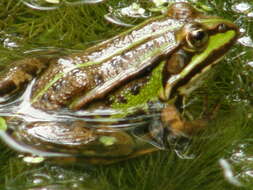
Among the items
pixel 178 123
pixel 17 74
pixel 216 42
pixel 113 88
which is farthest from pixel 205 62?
pixel 17 74

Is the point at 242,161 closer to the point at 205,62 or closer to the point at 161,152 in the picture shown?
the point at 161,152

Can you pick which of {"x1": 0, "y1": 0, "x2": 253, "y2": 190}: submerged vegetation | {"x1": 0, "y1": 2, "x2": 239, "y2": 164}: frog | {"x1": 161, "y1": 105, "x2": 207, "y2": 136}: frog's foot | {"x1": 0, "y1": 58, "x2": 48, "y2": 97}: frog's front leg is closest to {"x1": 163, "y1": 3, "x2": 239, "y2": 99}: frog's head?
{"x1": 0, "y1": 2, "x2": 239, "y2": 164}: frog

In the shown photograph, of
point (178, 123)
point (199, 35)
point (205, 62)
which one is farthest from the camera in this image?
point (178, 123)

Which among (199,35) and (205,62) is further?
(205,62)

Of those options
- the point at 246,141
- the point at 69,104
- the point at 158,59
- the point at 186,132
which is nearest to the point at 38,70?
the point at 69,104

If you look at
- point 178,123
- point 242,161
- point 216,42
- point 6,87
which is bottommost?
point 242,161

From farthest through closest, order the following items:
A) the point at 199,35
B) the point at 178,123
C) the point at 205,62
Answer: the point at 178,123, the point at 205,62, the point at 199,35

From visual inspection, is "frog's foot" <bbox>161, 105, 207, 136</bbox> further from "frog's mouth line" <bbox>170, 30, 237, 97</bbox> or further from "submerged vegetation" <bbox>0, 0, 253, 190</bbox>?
"frog's mouth line" <bbox>170, 30, 237, 97</bbox>
